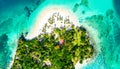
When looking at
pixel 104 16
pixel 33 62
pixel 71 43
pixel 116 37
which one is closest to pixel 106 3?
pixel 104 16

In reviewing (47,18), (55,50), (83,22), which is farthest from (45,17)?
(83,22)

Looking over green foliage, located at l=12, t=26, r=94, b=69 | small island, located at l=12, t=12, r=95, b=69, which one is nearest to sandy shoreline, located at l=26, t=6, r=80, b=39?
small island, located at l=12, t=12, r=95, b=69

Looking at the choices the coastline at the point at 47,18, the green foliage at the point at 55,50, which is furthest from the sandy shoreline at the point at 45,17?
Answer: the green foliage at the point at 55,50

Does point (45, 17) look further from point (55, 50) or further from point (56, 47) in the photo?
point (55, 50)

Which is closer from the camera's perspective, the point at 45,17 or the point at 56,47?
the point at 56,47

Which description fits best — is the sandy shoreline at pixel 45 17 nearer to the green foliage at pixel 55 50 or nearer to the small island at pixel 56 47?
the small island at pixel 56 47

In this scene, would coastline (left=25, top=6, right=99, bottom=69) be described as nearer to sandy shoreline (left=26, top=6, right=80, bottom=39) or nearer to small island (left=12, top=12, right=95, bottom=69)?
sandy shoreline (left=26, top=6, right=80, bottom=39)
